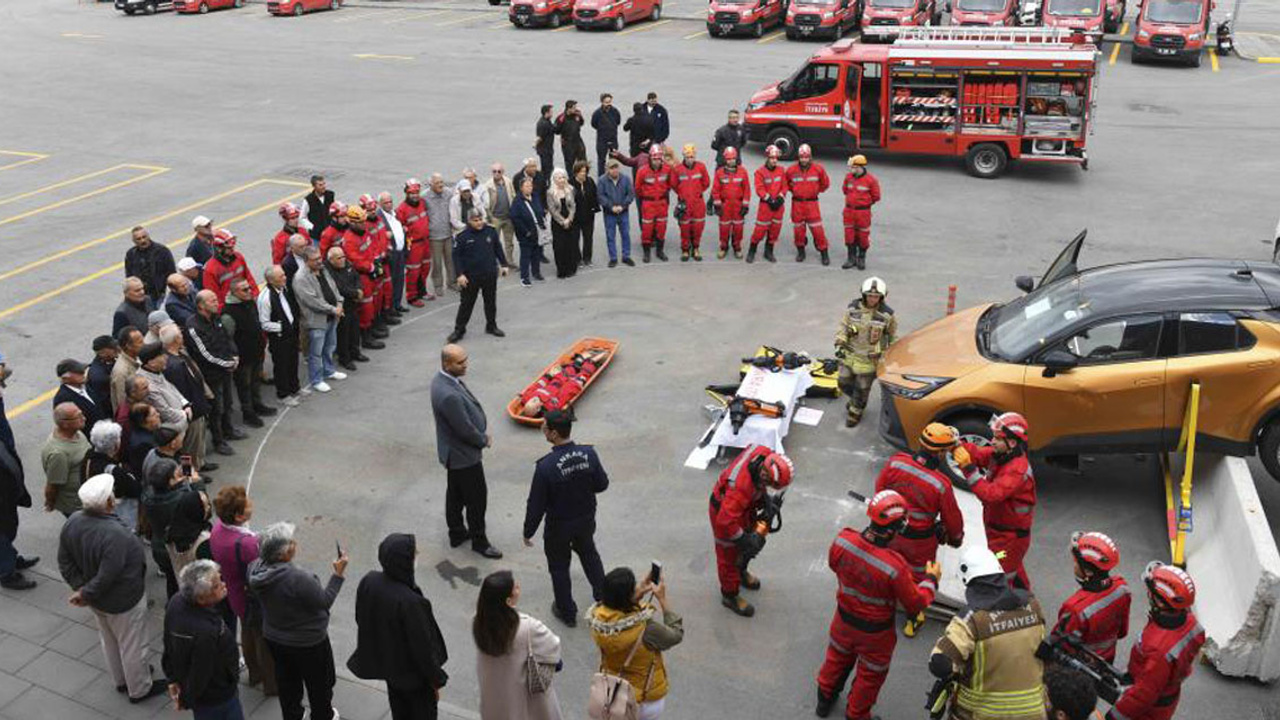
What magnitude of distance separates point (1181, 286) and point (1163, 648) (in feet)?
14.1

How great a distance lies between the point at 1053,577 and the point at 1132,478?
1.85 metres

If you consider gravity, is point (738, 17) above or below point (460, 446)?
above

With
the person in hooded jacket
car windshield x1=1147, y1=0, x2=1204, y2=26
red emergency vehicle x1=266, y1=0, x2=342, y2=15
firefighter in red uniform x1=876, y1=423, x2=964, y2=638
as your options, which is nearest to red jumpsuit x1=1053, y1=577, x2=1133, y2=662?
firefighter in red uniform x1=876, y1=423, x2=964, y2=638

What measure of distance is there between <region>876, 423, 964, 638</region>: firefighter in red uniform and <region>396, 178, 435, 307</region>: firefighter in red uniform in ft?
26.1

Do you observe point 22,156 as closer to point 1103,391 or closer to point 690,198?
point 690,198

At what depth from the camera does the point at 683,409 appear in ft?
36.9

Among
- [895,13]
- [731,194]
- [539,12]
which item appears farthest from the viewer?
[539,12]

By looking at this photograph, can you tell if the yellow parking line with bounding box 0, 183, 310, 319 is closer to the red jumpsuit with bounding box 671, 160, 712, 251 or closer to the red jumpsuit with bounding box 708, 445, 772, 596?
the red jumpsuit with bounding box 671, 160, 712, 251

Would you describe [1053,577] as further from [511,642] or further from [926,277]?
[926,277]

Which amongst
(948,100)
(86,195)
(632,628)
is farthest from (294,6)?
(632,628)

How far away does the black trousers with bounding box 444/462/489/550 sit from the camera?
28.6ft

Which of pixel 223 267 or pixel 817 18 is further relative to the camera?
pixel 817 18

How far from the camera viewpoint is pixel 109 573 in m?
6.89

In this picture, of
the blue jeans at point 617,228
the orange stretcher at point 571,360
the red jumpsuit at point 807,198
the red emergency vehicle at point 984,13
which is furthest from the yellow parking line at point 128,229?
the red emergency vehicle at point 984,13
